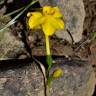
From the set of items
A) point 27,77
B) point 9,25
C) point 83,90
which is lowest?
point 83,90

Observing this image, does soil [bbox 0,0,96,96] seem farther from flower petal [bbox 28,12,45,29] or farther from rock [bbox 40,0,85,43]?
flower petal [bbox 28,12,45,29]

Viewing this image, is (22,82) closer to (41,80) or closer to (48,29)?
(41,80)

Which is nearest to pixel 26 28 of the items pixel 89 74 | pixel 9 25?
pixel 9 25

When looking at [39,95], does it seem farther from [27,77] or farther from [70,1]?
[70,1]

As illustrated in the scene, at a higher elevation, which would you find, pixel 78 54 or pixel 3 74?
pixel 3 74

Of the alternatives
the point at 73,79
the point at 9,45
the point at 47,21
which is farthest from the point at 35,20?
the point at 9,45
